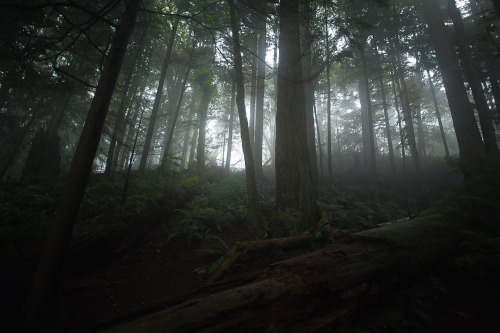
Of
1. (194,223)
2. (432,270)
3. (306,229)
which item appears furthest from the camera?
(194,223)

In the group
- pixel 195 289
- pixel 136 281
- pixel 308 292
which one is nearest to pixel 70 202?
pixel 195 289

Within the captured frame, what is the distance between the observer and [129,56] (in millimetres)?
11961

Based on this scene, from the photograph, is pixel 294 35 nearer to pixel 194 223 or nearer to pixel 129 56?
pixel 194 223

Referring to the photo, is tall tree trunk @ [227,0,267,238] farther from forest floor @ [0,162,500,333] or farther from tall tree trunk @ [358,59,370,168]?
tall tree trunk @ [358,59,370,168]

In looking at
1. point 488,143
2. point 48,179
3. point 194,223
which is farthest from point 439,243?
point 48,179

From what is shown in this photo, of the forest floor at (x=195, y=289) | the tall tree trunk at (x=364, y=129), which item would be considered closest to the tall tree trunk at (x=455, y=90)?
the tall tree trunk at (x=364, y=129)

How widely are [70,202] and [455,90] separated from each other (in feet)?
42.8

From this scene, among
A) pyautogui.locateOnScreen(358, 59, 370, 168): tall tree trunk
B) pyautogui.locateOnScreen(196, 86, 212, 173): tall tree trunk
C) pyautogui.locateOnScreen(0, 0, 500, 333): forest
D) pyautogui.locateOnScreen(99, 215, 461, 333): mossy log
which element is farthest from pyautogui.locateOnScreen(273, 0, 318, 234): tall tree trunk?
pyautogui.locateOnScreen(358, 59, 370, 168): tall tree trunk

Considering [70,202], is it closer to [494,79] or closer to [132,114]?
[132,114]

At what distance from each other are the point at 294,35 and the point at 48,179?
11.3 m

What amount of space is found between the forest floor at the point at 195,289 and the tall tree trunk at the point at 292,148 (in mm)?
897

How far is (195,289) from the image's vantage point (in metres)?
2.36

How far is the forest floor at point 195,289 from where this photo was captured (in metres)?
2.55

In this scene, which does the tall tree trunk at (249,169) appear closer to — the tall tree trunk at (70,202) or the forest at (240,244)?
the forest at (240,244)
